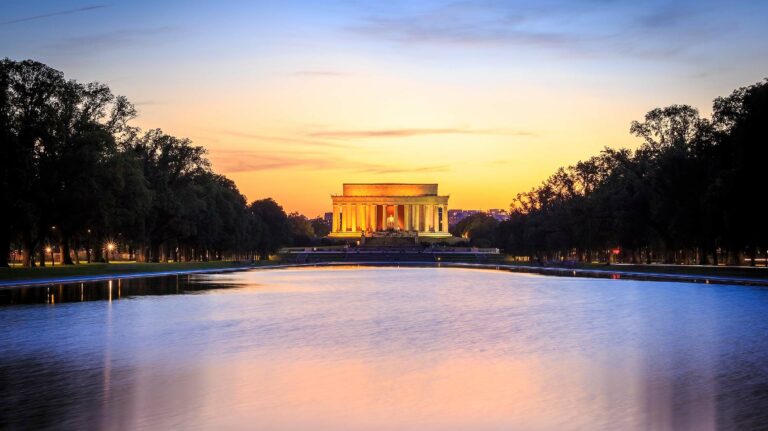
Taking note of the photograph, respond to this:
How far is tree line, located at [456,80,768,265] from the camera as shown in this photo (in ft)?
180

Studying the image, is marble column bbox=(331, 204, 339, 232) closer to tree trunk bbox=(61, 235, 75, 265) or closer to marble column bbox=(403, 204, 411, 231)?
marble column bbox=(403, 204, 411, 231)

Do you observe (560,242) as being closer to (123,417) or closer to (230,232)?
(230,232)

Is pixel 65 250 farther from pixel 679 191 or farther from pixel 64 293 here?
pixel 679 191

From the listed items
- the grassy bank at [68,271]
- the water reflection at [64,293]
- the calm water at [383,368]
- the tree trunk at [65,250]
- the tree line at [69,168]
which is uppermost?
the tree line at [69,168]

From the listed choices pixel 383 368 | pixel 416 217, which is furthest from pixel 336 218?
pixel 383 368

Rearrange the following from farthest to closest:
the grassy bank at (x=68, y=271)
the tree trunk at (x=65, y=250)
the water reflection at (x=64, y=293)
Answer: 1. the tree trunk at (x=65, y=250)
2. the grassy bank at (x=68, y=271)
3. the water reflection at (x=64, y=293)

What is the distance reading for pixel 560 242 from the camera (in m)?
117

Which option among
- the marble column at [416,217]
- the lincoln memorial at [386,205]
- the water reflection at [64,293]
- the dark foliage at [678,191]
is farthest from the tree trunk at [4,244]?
the marble column at [416,217]

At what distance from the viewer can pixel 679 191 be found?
7262 cm

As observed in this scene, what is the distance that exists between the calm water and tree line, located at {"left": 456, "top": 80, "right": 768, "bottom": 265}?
25.4 metres

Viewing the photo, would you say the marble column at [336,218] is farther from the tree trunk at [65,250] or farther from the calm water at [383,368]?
the calm water at [383,368]

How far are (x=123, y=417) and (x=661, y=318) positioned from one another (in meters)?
20.1

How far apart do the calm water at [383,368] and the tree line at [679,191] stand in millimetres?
25369

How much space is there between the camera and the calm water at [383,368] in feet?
38.4
